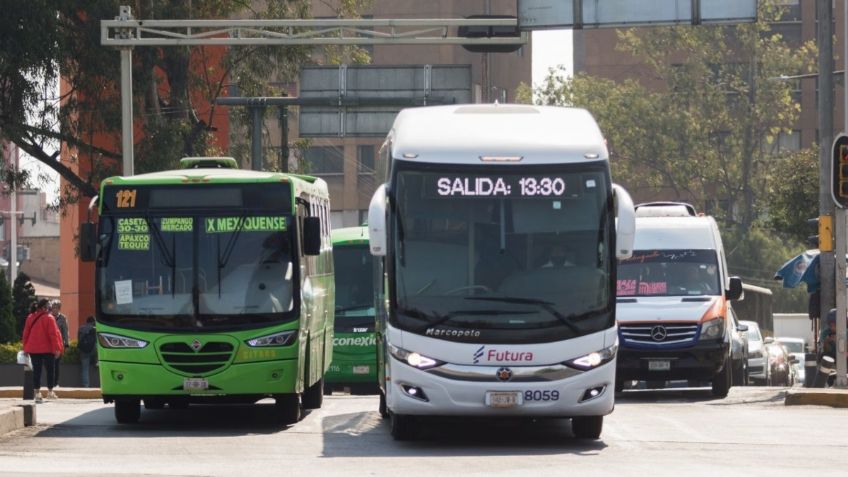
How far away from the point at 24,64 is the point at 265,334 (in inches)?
719

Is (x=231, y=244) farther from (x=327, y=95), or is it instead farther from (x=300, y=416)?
(x=327, y=95)

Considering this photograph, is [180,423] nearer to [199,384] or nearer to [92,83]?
[199,384]

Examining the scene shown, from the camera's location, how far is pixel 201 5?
3853cm

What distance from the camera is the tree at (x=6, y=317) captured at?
40.7 m

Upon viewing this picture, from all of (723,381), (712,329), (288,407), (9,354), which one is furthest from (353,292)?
(9,354)

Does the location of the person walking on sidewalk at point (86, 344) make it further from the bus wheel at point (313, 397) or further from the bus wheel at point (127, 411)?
the bus wheel at point (127, 411)

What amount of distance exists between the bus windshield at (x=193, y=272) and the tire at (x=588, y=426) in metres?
3.68

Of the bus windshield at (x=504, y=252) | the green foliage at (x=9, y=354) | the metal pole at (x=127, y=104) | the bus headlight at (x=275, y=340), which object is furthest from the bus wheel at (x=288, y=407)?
the green foliage at (x=9, y=354)

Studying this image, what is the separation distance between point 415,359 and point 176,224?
4238 mm

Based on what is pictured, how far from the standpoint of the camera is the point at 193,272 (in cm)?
1953

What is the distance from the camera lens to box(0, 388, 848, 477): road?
14953mm

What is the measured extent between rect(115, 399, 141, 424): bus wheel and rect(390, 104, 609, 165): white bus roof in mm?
4640

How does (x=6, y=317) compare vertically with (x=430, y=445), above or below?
below

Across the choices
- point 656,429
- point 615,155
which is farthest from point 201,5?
point 615,155
